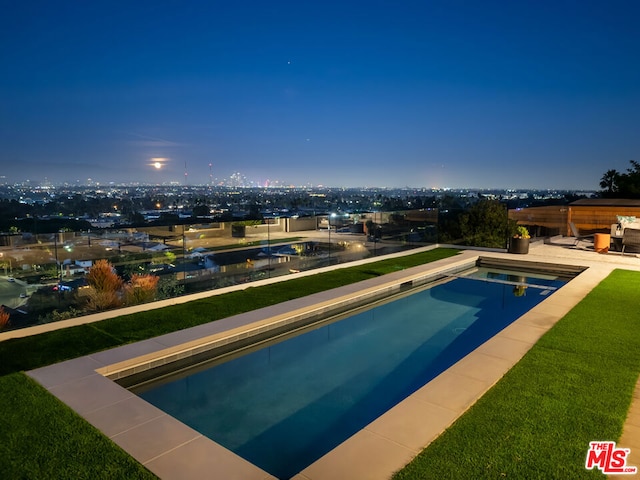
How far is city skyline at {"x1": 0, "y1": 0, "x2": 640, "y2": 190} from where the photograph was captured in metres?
17.6

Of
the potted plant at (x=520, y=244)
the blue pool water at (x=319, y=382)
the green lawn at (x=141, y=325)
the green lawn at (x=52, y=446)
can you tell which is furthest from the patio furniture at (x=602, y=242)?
the green lawn at (x=52, y=446)

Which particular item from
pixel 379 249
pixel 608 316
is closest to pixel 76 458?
pixel 608 316

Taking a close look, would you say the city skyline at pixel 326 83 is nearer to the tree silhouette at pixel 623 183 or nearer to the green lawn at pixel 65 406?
the tree silhouette at pixel 623 183

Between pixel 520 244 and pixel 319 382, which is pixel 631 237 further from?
pixel 319 382

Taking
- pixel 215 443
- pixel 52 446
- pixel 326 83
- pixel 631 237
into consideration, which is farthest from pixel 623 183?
pixel 52 446

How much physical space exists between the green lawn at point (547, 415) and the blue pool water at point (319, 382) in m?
1.04

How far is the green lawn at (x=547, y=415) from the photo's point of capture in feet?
8.40

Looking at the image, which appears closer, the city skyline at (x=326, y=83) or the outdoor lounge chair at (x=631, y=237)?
the outdoor lounge chair at (x=631, y=237)

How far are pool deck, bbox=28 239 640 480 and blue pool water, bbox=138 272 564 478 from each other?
456 mm

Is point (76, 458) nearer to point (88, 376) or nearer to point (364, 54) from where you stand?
point (88, 376)

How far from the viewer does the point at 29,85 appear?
92.4 feet

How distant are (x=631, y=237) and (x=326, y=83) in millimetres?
19660

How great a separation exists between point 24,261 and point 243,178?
50.3 meters

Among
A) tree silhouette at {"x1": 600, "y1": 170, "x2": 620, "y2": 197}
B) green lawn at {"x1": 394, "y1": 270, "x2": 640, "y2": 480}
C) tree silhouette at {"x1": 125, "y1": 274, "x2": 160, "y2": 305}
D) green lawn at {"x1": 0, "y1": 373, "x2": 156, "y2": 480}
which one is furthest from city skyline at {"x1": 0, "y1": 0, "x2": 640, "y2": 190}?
green lawn at {"x1": 394, "y1": 270, "x2": 640, "y2": 480}
